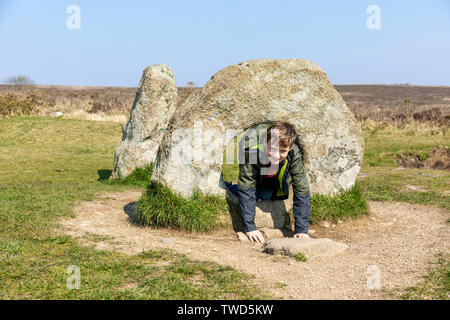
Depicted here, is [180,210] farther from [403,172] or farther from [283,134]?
[403,172]

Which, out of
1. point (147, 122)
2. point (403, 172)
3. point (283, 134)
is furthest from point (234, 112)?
point (403, 172)

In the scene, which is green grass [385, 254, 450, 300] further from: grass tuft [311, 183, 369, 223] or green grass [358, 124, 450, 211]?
green grass [358, 124, 450, 211]

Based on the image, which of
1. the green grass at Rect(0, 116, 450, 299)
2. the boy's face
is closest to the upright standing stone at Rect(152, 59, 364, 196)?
the green grass at Rect(0, 116, 450, 299)

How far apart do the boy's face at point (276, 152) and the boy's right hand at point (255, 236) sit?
3.74ft

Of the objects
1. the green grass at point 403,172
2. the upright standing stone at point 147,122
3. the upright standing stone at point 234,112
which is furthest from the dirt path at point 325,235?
the upright standing stone at point 147,122

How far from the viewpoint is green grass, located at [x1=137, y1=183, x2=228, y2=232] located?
7023 millimetres

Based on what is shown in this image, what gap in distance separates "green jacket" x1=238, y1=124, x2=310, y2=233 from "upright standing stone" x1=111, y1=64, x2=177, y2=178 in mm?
5858

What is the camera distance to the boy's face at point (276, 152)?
6508 millimetres

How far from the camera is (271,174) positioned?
6930 millimetres

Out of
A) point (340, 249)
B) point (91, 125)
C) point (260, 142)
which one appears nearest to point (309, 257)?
point (340, 249)

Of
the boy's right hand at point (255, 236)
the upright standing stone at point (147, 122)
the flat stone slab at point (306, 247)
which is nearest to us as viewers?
the flat stone slab at point (306, 247)

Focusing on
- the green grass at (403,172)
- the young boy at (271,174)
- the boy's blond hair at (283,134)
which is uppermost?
the boy's blond hair at (283,134)

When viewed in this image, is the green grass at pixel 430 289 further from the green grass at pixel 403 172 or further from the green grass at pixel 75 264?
the green grass at pixel 403 172
